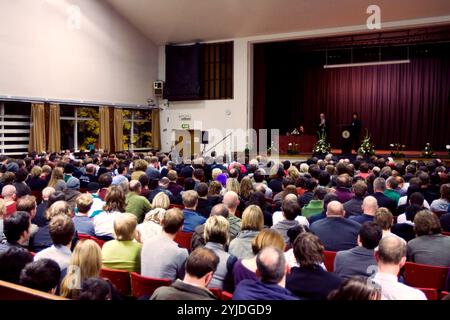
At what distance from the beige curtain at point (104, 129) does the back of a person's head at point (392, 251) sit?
16084 mm

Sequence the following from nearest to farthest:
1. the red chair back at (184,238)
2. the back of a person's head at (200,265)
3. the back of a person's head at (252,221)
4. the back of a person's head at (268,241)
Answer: the back of a person's head at (200,265) < the back of a person's head at (268,241) < the back of a person's head at (252,221) < the red chair back at (184,238)

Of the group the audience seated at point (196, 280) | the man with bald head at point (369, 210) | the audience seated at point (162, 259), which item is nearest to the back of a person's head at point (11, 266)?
the audience seated at point (162, 259)

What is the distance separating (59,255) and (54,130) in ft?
46.0

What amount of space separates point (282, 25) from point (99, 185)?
1177cm

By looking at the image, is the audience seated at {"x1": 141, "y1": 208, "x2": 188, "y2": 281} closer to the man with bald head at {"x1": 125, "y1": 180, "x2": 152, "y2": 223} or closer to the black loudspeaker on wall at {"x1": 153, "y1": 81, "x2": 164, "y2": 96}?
the man with bald head at {"x1": 125, "y1": 180, "x2": 152, "y2": 223}

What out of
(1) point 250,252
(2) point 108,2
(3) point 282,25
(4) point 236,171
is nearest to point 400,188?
(4) point 236,171

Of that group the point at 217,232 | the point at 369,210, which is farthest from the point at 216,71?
the point at 217,232

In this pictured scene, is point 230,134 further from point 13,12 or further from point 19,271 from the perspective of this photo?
point 19,271

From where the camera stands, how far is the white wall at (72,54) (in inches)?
583

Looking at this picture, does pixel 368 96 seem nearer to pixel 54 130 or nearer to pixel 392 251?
pixel 54 130

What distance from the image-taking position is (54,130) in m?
16.3

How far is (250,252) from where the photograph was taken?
3.85 m

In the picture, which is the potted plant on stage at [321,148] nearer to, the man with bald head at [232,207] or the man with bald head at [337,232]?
the man with bald head at [232,207]

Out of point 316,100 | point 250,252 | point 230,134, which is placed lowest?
point 250,252
